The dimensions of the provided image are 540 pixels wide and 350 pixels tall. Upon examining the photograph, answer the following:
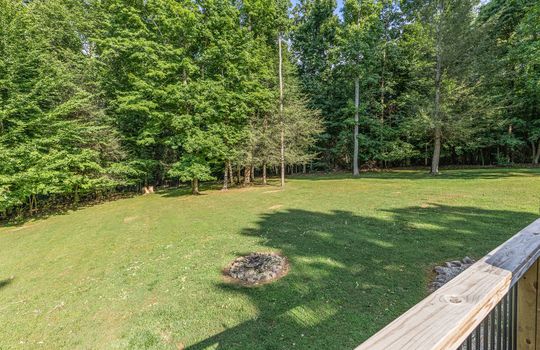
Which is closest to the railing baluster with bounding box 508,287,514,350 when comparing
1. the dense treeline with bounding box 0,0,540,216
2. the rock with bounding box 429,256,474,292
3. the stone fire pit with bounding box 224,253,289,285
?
the rock with bounding box 429,256,474,292

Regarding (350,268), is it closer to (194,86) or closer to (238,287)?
(238,287)

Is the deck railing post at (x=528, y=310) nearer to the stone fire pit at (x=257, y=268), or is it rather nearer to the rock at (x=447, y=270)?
the rock at (x=447, y=270)

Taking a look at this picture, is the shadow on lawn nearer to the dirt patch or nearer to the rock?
the rock

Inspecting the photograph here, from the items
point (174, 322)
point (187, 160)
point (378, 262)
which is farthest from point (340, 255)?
point (187, 160)

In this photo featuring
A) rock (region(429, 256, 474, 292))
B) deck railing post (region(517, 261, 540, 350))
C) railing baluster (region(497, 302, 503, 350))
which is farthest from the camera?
rock (region(429, 256, 474, 292))

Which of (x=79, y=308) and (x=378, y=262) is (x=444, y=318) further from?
(x=79, y=308)

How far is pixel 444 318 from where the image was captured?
808 millimetres

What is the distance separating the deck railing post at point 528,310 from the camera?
1330mm

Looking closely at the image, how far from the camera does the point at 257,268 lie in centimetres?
484

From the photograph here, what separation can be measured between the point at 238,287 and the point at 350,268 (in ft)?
6.65

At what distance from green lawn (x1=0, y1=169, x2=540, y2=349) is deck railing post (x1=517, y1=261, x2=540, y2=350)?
5.95 ft

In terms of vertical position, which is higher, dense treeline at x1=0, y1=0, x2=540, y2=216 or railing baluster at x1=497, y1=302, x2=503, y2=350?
dense treeline at x1=0, y1=0, x2=540, y2=216

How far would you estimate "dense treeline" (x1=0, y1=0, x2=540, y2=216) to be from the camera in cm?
1187

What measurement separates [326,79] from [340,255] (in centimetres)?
2441
